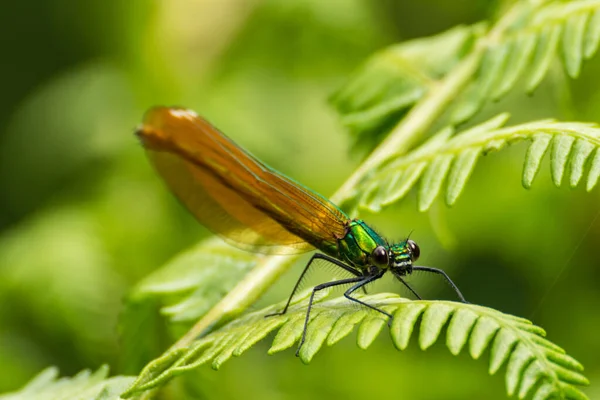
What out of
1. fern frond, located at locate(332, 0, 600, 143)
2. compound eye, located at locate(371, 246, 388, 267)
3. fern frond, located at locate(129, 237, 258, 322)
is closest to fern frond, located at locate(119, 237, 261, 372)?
fern frond, located at locate(129, 237, 258, 322)

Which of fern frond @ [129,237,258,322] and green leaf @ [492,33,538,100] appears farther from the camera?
green leaf @ [492,33,538,100]

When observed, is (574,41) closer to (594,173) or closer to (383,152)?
(383,152)

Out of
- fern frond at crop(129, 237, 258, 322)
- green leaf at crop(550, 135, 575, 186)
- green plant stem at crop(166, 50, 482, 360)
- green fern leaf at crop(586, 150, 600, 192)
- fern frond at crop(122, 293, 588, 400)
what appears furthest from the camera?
fern frond at crop(129, 237, 258, 322)

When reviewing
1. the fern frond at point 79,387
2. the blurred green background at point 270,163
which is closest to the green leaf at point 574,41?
the blurred green background at point 270,163

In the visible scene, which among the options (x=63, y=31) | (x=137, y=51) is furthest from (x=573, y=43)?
(x=63, y=31)

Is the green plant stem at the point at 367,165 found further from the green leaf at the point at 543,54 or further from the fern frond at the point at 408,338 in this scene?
the green leaf at the point at 543,54

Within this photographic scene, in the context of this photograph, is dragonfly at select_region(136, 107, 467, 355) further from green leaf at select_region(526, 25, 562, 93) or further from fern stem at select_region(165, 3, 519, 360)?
green leaf at select_region(526, 25, 562, 93)

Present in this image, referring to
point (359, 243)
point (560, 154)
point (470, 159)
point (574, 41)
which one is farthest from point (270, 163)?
point (560, 154)

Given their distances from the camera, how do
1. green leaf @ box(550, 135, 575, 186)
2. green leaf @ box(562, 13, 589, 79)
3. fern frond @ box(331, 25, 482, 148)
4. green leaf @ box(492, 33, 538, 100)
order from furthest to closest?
1. fern frond @ box(331, 25, 482, 148)
2. green leaf @ box(492, 33, 538, 100)
3. green leaf @ box(562, 13, 589, 79)
4. green leaf @ box(550, 135, 575, 186)
